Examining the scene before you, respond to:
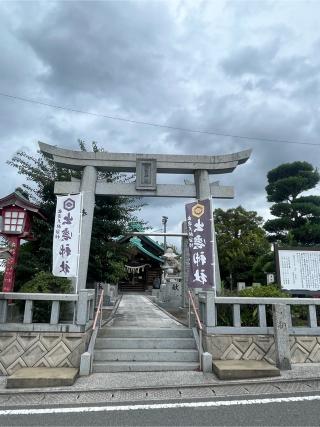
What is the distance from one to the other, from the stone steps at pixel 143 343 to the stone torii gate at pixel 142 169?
287cm

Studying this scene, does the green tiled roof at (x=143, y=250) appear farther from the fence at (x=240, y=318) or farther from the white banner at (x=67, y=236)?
the fence at (x=240, y=318)

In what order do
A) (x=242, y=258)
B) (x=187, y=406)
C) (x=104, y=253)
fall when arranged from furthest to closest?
1. (x=242, y=258)
2. (x=104, y=253)
3. (x=187, y=406)

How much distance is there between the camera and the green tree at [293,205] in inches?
601

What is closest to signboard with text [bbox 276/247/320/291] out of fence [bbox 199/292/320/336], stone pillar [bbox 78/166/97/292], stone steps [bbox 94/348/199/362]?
fence [bbox 199/292/320/336]

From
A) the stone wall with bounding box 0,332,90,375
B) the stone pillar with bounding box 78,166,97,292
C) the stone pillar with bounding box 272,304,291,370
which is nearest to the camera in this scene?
the stone pillar with bounding box 272,304,291,370

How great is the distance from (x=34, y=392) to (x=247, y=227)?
2914 cm

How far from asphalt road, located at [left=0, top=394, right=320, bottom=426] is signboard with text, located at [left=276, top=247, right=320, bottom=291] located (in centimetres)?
428

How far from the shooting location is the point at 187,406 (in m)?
4.72

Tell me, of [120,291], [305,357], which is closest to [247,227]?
[120,291]

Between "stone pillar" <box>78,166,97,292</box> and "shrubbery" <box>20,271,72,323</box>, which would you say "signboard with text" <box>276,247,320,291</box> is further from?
"shrubbery" <box>20,271,72,323</box>

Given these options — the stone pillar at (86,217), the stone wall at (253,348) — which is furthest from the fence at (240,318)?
the stone pillar at (86,217)

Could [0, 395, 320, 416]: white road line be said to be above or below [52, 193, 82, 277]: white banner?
below

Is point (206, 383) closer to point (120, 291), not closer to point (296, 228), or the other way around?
point (296, 228)

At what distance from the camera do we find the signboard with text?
8.95m
